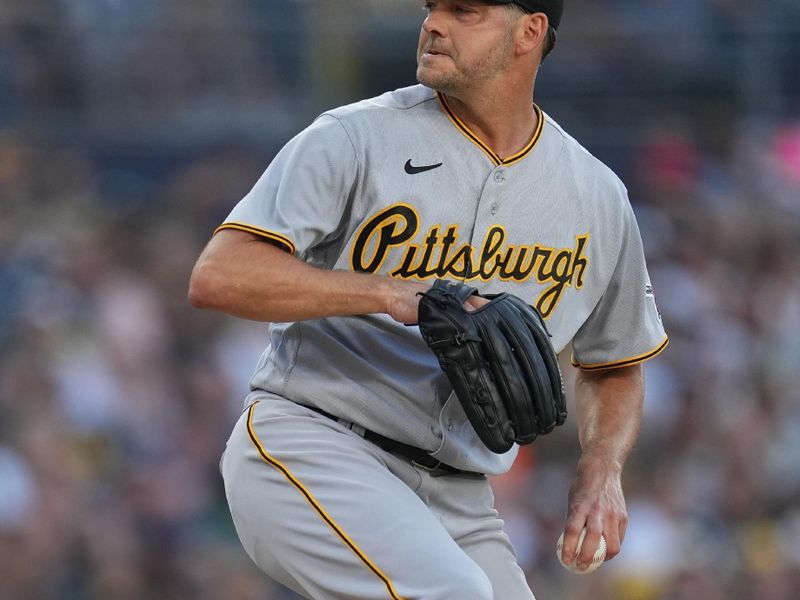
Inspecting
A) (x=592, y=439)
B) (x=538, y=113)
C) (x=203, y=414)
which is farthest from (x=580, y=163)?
(x=203, y=414)

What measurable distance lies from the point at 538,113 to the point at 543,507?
365cm

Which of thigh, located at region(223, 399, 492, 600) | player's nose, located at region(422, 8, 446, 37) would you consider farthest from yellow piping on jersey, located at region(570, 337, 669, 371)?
player's nose, located at region(422, 8, 446, 37)

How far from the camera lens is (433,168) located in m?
2.93

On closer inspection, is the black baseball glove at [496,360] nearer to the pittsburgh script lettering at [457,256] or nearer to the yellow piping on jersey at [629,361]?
the pittsburgh script lettering at [457,256]

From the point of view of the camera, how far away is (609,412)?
3.28m

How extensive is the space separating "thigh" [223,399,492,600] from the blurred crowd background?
10.4 ft

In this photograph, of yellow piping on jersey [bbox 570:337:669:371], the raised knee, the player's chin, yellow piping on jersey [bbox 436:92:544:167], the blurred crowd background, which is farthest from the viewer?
the blurred crowd background

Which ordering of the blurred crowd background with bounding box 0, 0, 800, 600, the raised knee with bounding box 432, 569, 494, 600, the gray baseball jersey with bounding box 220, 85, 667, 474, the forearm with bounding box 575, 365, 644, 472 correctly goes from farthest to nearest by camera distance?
1. the blurred crowd background with bounding box 0, 0, 800, 600
2. the forearm with bounding box 575, 365, 644, 472
3. the gray baseball jersey with bounding box 220, 85, 667, 474
4. the raised knee with bounding box 432, 569, 494, 600

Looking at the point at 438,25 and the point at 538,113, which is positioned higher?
the point at 438,25

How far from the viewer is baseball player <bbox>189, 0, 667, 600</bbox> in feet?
8.64

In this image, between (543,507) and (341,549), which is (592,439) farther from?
(543,507)

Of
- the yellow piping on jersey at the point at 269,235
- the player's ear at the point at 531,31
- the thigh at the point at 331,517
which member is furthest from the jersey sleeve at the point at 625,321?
the yellow piping on jersey at the point at 269,235

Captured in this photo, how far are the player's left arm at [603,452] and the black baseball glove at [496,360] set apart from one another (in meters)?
0.32

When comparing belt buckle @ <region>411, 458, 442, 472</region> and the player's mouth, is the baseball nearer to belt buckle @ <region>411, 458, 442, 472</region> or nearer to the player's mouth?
belt buckle @ <region>411, 458, 442, 472</region>
